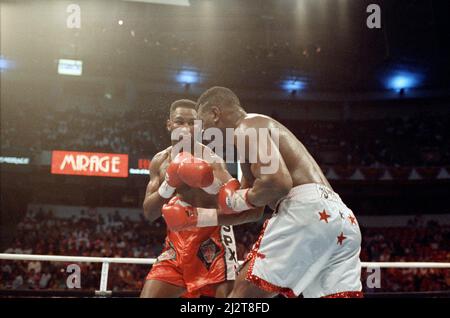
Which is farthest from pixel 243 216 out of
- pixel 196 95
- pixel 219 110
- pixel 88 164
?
pixel 196 95

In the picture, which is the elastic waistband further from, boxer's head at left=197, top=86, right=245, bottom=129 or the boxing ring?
the boxing ring

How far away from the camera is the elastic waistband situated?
1.92 meters

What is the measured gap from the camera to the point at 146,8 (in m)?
12.3

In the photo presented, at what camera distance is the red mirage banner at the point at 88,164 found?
1139 cm

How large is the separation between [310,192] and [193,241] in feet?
2.50

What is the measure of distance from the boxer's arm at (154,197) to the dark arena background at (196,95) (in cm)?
801

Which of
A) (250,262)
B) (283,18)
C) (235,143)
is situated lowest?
(250,262)

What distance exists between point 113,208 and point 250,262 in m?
11.8

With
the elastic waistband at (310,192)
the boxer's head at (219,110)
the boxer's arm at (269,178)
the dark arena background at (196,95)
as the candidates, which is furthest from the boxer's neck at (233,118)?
the dark arena background at (196,95)

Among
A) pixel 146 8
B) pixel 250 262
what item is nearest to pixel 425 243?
pixel 146 8

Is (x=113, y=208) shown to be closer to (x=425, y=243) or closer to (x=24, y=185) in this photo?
(x=24, y=185)

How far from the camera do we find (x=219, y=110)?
2.11 metres

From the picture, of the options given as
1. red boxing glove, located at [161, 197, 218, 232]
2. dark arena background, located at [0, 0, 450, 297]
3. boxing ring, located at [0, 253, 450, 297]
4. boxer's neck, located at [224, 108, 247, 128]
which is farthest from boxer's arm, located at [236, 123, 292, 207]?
dark arena background, located at [0, 0, 450, 297]

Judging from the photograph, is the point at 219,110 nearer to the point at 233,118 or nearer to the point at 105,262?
the point at 233,118
